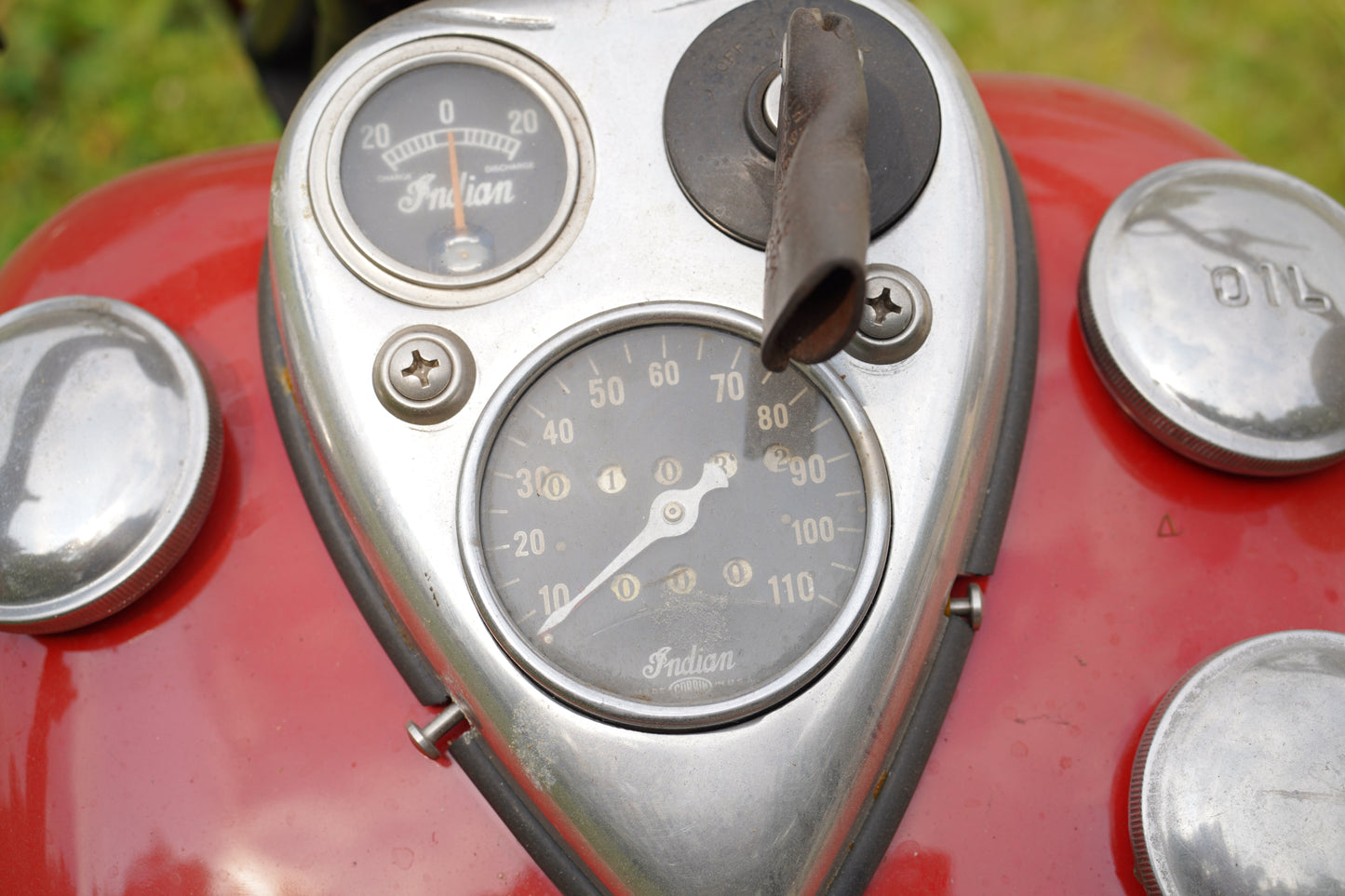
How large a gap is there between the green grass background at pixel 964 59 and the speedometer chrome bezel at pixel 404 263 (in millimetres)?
1459

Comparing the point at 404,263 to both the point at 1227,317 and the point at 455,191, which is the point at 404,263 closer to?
the point at 455,191

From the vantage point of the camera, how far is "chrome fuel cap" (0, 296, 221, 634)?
808 millimetres

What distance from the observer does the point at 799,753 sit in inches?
30.0

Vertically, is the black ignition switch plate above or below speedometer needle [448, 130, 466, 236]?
above

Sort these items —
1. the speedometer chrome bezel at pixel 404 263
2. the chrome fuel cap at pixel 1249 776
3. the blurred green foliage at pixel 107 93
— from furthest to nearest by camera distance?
the blurred green foliage at pixel 107 93
the speedometer chrome bezel at pixel 404 263
the chrome fuel cap at pixel 1249 776

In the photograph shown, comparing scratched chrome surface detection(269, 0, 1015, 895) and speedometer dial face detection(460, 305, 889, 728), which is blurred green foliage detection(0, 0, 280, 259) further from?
speedometer dial face detection(460, 305, 889, 728)

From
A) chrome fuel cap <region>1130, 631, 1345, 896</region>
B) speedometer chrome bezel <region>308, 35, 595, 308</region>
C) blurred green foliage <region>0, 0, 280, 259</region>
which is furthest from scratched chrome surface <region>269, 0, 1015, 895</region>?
blurred green foliage <region>0, 0, 280, 259</region>

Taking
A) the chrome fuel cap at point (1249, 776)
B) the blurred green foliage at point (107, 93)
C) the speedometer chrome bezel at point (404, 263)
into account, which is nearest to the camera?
the chrome fuel cap at point (1249, 776)

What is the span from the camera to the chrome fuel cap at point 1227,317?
85 centimetres

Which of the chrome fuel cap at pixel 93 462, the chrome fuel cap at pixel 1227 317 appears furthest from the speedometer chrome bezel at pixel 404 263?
the chrome fuel cap at pixel 1227 317

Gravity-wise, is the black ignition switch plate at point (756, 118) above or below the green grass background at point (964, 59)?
above

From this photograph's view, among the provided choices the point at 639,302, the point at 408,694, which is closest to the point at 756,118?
the point at 639,302

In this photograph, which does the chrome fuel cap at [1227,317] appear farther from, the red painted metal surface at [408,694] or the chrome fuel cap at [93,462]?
the chrome fuel cap at [93,462]

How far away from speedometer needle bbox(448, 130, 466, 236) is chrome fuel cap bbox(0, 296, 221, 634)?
0.86 ft
